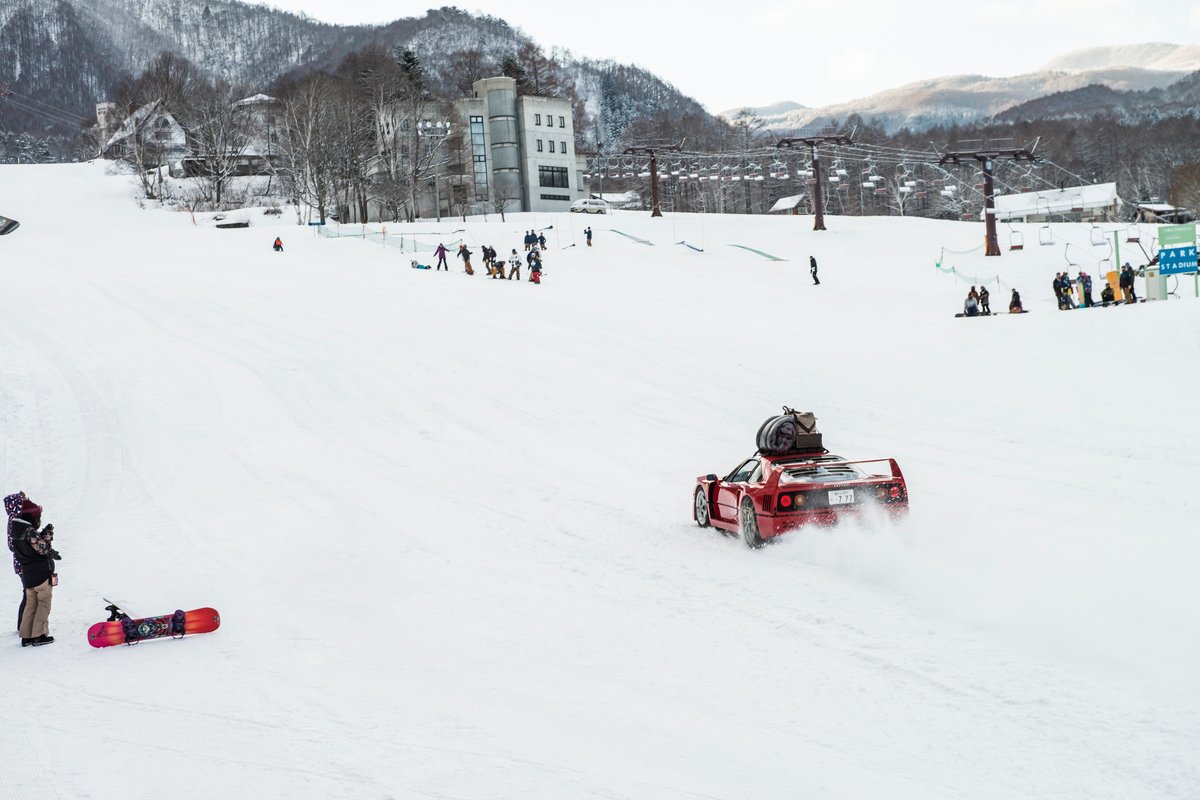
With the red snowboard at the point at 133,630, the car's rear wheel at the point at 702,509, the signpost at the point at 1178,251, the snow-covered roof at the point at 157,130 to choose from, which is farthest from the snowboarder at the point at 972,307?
the snow-covered roof at the point at 157,130

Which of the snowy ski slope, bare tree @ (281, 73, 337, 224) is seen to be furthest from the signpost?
bare tree @ (281, 73, 337, 224)

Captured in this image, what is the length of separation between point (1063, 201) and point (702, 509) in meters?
96.1

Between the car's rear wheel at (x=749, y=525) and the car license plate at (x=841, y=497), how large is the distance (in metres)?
0.88

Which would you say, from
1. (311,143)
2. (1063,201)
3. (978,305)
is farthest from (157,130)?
(1063,201)

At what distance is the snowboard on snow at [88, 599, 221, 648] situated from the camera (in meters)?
9.28

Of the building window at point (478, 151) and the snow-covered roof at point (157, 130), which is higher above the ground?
the snow-covered roof at point (157, 130)

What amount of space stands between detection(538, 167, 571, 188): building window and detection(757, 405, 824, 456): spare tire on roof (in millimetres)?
87199

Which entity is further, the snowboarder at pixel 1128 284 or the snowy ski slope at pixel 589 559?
the snowboarder at pixel 1128 284

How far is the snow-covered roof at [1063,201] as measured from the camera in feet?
298

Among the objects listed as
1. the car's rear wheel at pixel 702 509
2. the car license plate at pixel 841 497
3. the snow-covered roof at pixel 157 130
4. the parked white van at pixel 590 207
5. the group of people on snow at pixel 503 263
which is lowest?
the car's rear wheel at pixel 702 509

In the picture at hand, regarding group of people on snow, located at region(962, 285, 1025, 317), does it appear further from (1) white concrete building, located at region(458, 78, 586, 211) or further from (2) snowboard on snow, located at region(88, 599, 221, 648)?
(1) white concrete building, located at region(458, 78, 586, 211)

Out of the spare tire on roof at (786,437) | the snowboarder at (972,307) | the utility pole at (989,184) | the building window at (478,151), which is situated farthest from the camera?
the building window at (478,151)

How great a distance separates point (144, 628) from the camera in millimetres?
9305

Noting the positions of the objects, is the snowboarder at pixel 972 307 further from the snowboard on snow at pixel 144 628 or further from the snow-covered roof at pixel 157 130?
the snow-covered roof at pixel 157 130
